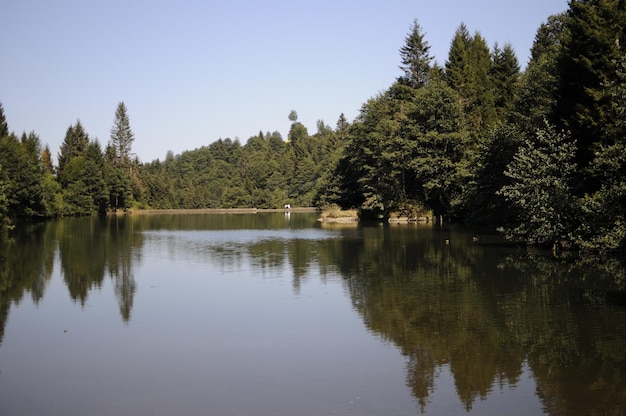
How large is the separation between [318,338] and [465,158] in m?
49.5

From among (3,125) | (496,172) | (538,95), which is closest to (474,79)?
(538,95)

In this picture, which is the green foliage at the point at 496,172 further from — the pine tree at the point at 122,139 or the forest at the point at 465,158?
the pine tree at the point at 122,139

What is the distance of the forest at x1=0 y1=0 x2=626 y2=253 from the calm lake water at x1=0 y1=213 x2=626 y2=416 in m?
3.64

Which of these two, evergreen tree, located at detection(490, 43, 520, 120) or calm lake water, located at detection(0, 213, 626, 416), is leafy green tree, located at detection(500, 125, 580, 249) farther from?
evergreen tree, located at detection(490, 43, 520, 120)

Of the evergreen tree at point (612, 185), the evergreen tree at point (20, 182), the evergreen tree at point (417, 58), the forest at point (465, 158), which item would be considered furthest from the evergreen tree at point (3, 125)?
the evergreen tree at point (612, 185)

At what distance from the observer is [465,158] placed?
62.1 meters

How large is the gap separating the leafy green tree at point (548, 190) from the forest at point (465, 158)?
0.24 ft

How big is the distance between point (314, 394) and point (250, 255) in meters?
25.8

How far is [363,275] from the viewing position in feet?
87.8

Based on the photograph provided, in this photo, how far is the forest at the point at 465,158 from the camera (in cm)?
3017

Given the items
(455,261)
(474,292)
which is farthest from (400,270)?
(474,292)

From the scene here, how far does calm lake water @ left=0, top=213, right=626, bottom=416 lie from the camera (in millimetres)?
10977

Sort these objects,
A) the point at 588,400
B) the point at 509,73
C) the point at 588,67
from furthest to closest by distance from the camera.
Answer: the point at 509,73 → the point at 588,67 → the point at 588,400

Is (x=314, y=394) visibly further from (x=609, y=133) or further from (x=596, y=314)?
(x=609, y=133)
